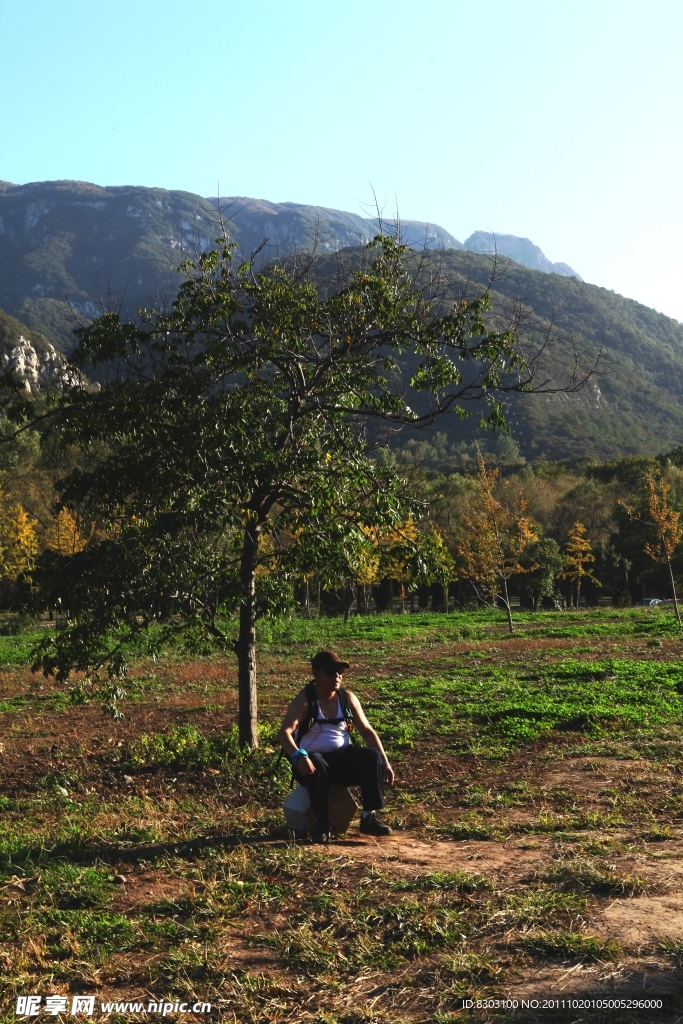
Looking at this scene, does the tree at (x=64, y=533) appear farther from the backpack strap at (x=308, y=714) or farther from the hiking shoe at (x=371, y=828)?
the hiking shoe at (x=371, y=828)

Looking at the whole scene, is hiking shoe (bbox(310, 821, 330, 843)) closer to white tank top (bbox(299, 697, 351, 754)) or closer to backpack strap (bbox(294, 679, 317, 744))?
white tank top (bbox(299, 697, 351, 754))

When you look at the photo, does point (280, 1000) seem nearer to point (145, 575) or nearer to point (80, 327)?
point (145, 575)

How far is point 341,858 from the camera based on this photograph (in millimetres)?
5695

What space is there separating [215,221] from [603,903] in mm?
8196

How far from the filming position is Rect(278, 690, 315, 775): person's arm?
6.00 m

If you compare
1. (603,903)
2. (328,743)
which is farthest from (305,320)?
(603,903)

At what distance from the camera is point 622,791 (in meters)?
7.48

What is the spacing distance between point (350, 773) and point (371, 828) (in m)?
→ 0.44

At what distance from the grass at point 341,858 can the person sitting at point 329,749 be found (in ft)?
1.16

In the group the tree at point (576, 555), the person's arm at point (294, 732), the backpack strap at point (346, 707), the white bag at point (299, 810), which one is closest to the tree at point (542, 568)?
the tree at point (576, 555)

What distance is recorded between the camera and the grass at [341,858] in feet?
13.4

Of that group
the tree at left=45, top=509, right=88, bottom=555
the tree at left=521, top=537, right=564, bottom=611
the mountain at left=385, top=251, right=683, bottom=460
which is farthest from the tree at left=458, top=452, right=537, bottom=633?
the mountain at left=385, top=251, right=683, bottom=460

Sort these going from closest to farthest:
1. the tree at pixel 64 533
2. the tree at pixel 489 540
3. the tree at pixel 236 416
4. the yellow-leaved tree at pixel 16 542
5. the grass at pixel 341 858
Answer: the grass at pixel 341 858 < the tree at pixel 236 416 < the tree at pixel 489 540 < the tree at pixel 64 533 < the yellow-leaved tree at pixel 16 542

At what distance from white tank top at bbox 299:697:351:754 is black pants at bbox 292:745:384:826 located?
5 centimetres
